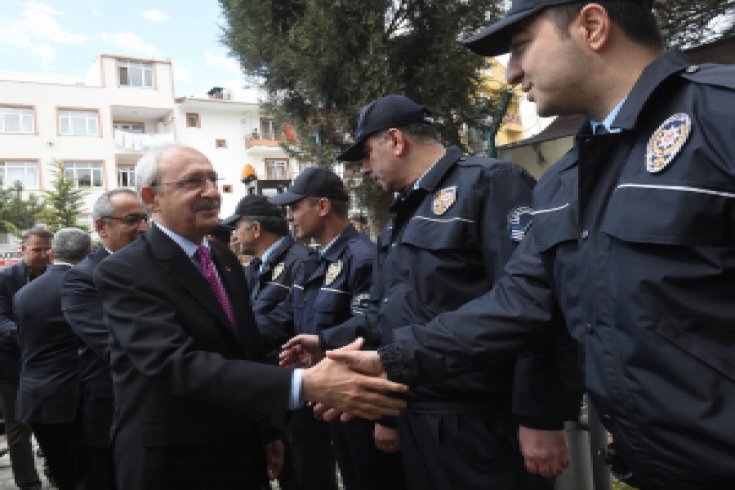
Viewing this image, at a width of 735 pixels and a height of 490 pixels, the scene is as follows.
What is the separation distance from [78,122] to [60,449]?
3322 cm

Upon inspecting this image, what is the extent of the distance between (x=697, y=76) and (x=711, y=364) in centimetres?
65

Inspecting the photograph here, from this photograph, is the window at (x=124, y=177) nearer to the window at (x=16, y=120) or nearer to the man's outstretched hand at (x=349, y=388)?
the window at (x=16, y=120)

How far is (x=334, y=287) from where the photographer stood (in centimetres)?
371

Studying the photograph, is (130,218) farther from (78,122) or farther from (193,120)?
(193,120)

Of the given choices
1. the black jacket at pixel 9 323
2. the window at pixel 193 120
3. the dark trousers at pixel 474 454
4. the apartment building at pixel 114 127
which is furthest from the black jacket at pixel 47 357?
the window at pixel 193 120

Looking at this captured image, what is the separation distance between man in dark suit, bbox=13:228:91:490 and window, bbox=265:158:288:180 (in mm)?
33181

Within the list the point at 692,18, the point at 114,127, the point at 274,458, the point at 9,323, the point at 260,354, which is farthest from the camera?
the point at 114,127

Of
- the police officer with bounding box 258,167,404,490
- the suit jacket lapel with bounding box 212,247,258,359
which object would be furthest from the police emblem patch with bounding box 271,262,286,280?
the suit jacket lapel with bounding box 212,247,258,359

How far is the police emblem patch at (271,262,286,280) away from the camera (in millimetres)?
4901

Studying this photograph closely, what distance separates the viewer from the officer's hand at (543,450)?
209 cm

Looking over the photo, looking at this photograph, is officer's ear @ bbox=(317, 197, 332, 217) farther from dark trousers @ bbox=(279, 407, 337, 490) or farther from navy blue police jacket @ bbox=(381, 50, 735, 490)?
navy blue police jacket @ bbox=(381, 50, 735, 490)

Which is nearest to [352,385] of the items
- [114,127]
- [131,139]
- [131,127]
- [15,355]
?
[15,355]

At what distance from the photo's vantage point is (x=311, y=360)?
3148 millimetres

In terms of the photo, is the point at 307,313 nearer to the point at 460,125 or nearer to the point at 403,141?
the point at 403,141
